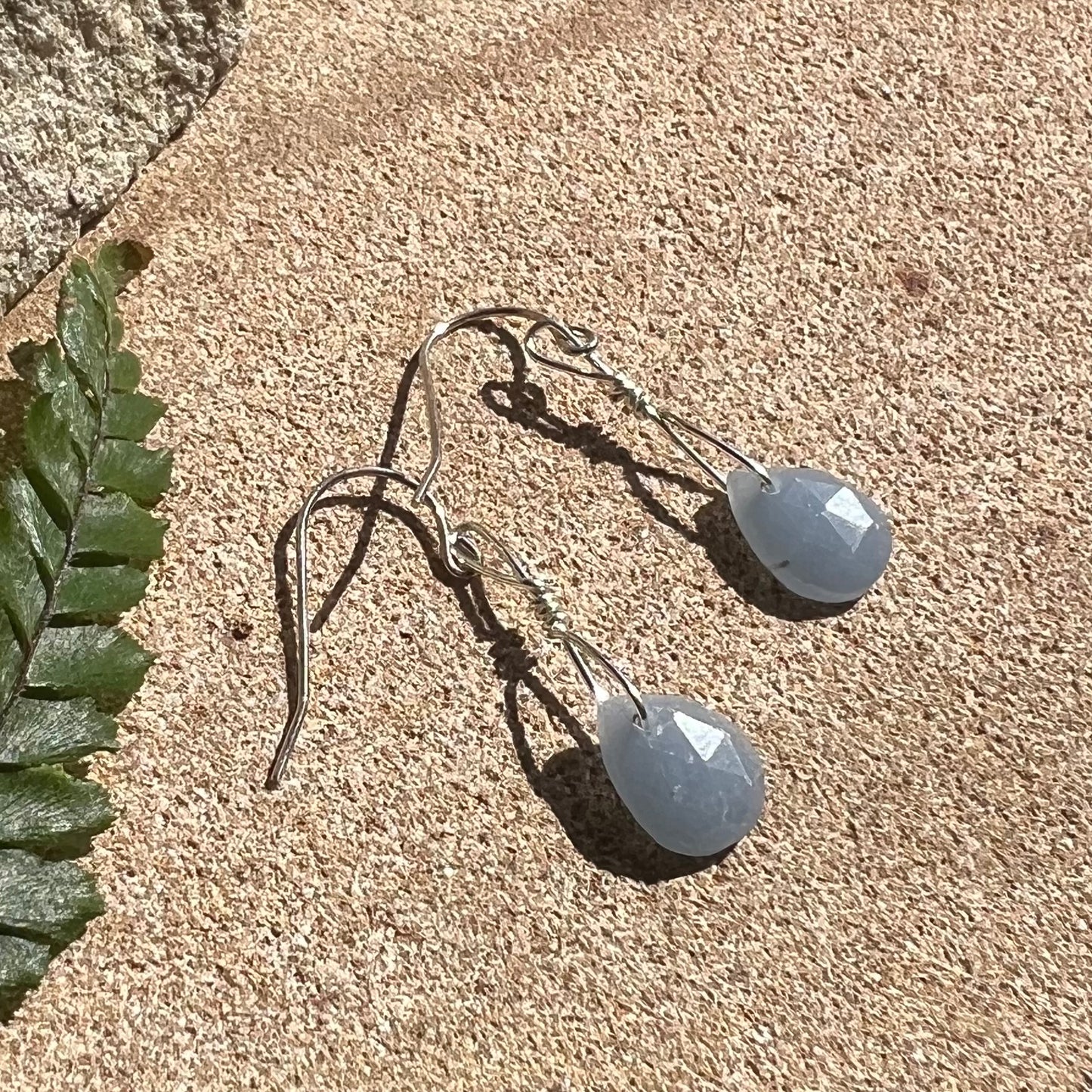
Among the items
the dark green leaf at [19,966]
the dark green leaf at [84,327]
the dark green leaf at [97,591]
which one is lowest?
the dark green leaf at [19,966]

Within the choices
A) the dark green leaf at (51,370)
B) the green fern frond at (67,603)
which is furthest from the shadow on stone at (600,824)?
the dark green leaf at (51,370)

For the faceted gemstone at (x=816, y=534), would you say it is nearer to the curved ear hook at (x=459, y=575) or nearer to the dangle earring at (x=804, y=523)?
the dangle earring at (x=804, y=523)

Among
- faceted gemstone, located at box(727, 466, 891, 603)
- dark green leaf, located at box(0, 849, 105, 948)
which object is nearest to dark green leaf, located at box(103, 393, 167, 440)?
dark green leaf, located at box(0, 849, 105, 948)

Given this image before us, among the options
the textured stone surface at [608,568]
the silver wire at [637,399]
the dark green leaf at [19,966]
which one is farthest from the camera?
the silver wire at [637,399]

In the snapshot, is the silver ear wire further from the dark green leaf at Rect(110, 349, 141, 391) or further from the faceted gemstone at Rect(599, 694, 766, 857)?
the dark green leaf at Rect(110, 349, 141, 391)

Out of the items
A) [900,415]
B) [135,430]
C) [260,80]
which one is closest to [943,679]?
[900,415]
